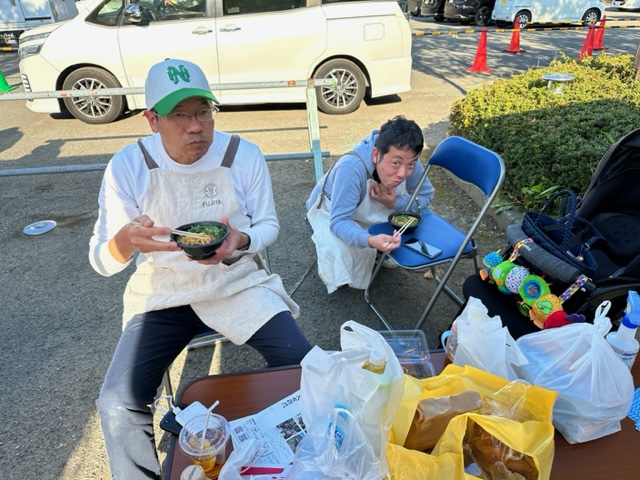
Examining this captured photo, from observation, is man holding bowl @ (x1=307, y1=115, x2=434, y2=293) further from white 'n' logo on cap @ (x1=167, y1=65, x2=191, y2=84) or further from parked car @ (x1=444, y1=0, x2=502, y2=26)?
parked car @ (x1=444, y1=0, x2=502, y2=26)

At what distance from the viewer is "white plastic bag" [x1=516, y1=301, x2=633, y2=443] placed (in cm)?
116

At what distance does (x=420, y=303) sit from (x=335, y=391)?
2.12 metres

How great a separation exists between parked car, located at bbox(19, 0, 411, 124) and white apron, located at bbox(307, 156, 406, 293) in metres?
3.70

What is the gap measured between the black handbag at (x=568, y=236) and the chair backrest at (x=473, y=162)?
29 cm

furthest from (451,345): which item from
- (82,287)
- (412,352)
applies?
(82,287)

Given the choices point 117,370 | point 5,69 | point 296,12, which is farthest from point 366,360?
point 5,69

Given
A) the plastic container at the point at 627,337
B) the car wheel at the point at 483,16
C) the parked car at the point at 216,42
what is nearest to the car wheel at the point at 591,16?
the car wheel at the point at 483,16

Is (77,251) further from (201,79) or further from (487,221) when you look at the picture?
(487,221)

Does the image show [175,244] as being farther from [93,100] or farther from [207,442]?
[93,100]

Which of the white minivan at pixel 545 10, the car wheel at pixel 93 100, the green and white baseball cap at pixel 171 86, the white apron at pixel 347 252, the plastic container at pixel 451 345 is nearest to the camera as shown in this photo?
the plastic container at pixel 451 345

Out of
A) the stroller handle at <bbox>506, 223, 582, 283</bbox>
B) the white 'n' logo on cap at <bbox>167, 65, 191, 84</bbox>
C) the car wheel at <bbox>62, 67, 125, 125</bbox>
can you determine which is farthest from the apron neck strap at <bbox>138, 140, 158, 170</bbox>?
the car wheel at <bbox>62, 67, 125, 125</bbox>

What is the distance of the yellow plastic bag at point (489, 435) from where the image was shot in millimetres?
959

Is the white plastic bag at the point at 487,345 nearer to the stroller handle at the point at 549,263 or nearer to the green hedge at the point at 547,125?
the stroller handle at the point at 549,263

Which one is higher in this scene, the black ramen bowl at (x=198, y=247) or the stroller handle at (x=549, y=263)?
the black ramen bowl at (x=198, y=247)
